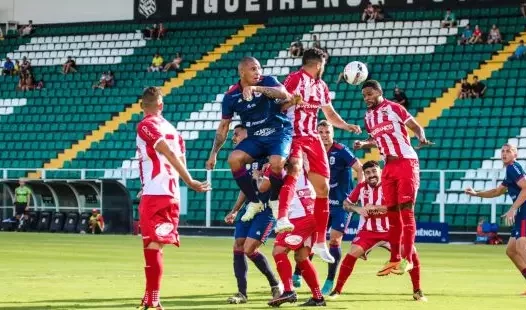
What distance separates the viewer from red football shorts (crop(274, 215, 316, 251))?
1274 centimetres

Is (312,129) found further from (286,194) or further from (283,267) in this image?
(283,267)

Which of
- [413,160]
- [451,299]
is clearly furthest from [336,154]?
[451,299]

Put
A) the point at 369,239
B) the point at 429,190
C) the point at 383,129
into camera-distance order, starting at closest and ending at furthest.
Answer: the point at 383,129 < the point at 369,239 < the point at 429,190

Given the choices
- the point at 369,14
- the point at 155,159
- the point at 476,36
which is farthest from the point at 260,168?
the point at 369,14

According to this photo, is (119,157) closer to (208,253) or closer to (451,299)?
(208,253)

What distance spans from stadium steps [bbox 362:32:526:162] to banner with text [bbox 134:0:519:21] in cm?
323

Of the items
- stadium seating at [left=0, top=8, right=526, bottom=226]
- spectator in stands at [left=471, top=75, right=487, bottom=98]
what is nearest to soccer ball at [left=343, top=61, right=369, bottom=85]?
stadium seating at [left=0, top=8, right=526, bottom=226]

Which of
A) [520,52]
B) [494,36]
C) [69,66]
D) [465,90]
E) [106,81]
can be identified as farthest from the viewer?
[69,66]

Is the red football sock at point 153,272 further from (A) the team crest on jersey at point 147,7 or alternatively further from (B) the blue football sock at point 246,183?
(A) the team crest on jersey at point 147,7

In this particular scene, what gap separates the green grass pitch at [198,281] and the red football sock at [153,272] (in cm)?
114

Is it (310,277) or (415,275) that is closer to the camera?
(310,277)

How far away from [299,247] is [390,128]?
2.31 metres

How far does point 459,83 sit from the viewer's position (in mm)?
40875

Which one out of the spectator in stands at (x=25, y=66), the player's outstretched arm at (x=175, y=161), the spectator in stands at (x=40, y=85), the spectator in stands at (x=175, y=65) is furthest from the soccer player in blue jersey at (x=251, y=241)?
the spectator in stands at (x=25, y=66)
